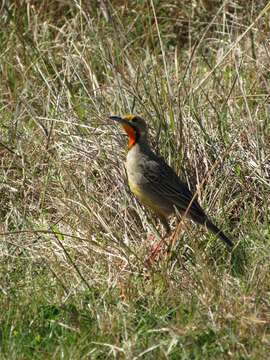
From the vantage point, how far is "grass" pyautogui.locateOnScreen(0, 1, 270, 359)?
16.5 feet

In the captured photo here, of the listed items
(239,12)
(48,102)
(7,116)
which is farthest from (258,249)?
(239,12)

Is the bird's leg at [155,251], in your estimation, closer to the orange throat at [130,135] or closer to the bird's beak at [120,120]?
the orange throat at [130,135]

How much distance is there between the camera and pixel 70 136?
6902 millimetres

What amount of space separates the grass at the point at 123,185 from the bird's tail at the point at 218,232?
0.22 ft

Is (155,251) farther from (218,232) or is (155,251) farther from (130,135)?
(130,135)

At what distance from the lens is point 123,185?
652cm

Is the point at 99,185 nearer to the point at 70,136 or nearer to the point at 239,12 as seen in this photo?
the point at 70,136

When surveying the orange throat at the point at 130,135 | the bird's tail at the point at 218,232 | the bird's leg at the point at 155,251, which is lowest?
the bird's leg at the point at 155,251

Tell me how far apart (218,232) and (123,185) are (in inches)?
33.3

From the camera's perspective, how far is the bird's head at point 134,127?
639 cm

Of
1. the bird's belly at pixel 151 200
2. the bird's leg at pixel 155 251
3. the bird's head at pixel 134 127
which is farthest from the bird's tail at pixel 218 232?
the bird's head at pixel 134 127

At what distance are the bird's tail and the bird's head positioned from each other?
0.76 meters

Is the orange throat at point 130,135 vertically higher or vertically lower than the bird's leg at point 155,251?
higher

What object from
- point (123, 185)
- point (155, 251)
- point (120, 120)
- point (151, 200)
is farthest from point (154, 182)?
point (155, 251)
